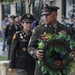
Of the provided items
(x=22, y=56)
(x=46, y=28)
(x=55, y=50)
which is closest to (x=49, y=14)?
(x=46, y=28)

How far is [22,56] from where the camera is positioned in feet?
21.1

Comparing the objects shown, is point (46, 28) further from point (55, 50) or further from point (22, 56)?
point (22, 56)

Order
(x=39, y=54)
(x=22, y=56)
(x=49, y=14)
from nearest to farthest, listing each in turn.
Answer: (x=39, y=54) < (x=49, y=14) < (x=22, y=56)

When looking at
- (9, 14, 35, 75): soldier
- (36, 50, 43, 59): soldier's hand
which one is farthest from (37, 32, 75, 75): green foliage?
(9, 14, 35, 75): soldier

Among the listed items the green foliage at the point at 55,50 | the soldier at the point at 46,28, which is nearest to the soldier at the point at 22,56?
the soldier at the point at 46,28

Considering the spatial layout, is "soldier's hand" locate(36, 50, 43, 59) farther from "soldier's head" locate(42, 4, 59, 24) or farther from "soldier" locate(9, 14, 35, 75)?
"soldier" locate(9, 14, 35, 75)

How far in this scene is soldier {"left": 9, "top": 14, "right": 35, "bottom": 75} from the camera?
642 centimetres

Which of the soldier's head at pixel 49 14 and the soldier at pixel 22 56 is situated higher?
the soldier's head at pixel 49 14

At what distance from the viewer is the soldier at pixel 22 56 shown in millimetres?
A: 6422

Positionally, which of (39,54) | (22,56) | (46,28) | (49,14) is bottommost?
(22,56)

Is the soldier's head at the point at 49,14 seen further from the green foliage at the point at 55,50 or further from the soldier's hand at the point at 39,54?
the soldier's hand at the point at 39,54

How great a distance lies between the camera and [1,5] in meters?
35.2

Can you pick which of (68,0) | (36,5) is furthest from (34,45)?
(36,5)

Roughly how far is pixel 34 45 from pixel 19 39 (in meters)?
1.24
